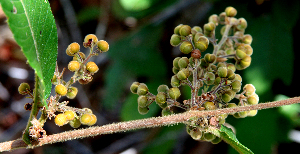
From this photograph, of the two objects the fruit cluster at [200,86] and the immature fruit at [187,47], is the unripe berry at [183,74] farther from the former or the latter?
the immature fruit at [187,47]

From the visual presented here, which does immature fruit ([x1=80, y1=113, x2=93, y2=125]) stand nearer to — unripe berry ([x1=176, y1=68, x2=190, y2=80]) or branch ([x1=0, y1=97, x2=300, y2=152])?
branch ([x1=0, y1=97, x2=300, y2=152])

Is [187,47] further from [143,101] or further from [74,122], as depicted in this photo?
[74,122]

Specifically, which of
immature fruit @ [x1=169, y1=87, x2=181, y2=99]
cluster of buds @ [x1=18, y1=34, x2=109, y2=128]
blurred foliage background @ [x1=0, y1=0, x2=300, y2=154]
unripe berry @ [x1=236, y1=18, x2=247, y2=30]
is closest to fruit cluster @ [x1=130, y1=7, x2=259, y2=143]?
immature fruit @ [x1=169, y1=87, x2=181, y2=99]

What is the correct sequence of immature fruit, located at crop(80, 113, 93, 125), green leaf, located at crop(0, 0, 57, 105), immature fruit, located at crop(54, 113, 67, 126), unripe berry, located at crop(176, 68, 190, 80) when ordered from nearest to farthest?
green leaf, located at crop(0, 0, 57, 105) < immature fruit, located at crop(54, 113, 67, 126) < immature fruit, located at crop(80, 113, 93, 125) < unripe berry, located at crop(176, 68, 190, 80)

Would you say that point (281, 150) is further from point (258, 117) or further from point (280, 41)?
point (280, 41)

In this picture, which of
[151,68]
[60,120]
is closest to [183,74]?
[60,120]

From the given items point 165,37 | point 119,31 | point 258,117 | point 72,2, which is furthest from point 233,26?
point 72,2
